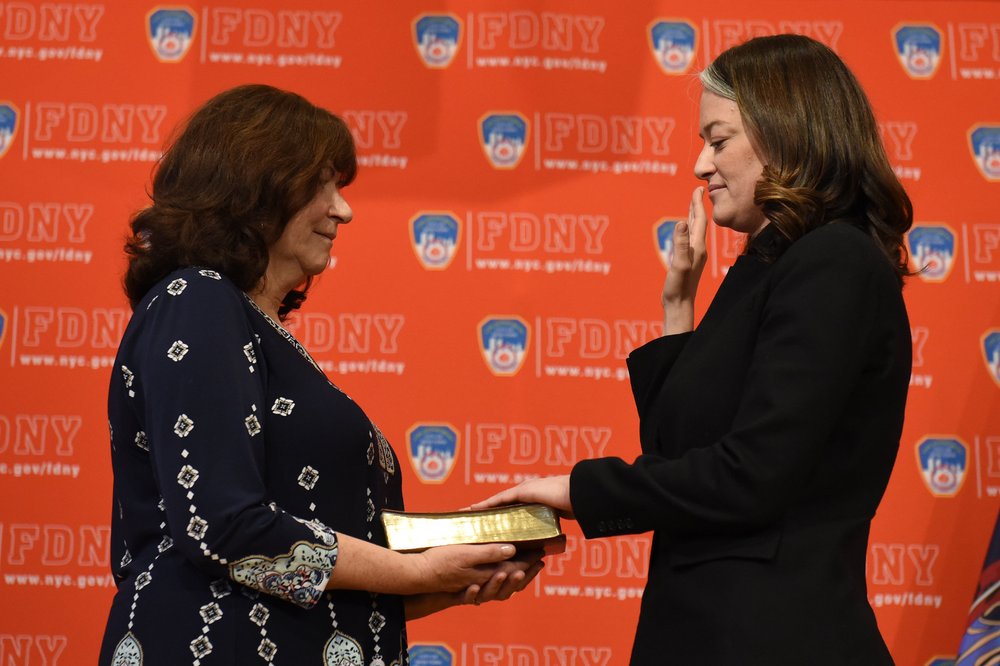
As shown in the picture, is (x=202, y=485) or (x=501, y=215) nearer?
(x=202, y=485)

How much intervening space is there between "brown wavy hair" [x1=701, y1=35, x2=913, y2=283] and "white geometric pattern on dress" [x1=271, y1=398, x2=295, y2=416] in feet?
2.56

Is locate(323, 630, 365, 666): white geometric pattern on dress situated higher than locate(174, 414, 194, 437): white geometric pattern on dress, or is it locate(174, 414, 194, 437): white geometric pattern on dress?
locate(174, 414, 194, 437): white geometric pattern on dress

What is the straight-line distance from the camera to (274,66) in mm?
3498

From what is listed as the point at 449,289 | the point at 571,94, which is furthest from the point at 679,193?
the point at 449,289

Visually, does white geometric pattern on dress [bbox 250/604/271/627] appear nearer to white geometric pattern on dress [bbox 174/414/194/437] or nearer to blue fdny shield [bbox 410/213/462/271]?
white geometric pattern on dress [bbox 174/414/194/437]

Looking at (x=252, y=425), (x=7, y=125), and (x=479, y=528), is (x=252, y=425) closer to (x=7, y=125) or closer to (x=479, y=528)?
(x=479, y=528)

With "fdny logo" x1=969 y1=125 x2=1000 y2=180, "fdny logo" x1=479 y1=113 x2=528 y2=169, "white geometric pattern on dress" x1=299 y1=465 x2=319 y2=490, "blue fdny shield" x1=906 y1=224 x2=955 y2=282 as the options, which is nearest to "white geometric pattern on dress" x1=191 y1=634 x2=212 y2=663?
"white geometric pattern on dress" x1=299 y1=465 x2=319 y2=490

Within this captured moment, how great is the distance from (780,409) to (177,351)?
858mm

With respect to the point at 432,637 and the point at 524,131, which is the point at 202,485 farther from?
the point at 524,131

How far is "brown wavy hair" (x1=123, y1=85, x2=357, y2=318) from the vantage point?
1823 mm

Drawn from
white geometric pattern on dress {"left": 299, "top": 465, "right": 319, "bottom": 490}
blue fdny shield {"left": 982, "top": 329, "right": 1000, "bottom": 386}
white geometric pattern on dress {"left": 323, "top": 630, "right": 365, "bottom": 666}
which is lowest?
white geometric pattern on dress {"left": 323, "top": 630, "right": 365, "bottom": 666}

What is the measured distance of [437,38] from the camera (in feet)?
11.5

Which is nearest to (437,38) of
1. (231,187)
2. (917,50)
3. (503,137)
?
(503,137)

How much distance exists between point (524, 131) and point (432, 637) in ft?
4.99
